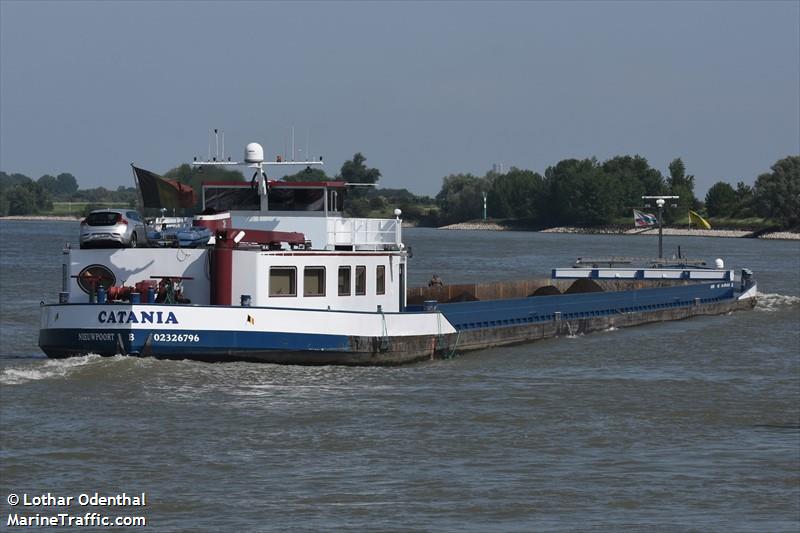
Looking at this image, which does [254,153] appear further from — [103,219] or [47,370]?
[47,370]

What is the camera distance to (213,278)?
27656 mm

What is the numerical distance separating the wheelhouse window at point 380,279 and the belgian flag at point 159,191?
4.77 metres

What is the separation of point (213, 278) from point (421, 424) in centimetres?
714

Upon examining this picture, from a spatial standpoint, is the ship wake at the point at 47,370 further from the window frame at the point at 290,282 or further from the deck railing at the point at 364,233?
the deck railing at the point at 364,233

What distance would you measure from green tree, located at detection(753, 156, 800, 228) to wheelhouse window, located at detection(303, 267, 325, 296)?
15560 centimetres

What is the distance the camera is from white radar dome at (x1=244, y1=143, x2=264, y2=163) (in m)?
31.0

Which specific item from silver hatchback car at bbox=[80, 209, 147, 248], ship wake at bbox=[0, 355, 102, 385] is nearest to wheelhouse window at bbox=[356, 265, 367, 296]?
silver hatchback car at bbox=[80, 209, 147, 248]

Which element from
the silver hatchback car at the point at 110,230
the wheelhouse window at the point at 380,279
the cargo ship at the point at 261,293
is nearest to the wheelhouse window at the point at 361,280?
the cargo ship at the point at 261,293

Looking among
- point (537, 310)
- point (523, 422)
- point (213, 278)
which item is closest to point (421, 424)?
point (523, 422)

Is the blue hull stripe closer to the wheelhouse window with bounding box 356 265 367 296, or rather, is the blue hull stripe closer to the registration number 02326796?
the registration number 02326796

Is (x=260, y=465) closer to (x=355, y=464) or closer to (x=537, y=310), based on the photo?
(x=355, y=464)

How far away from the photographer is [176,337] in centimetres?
2622

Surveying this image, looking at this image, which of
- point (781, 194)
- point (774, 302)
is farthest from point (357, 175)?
point (781, 194)

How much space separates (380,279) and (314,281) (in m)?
2.36
